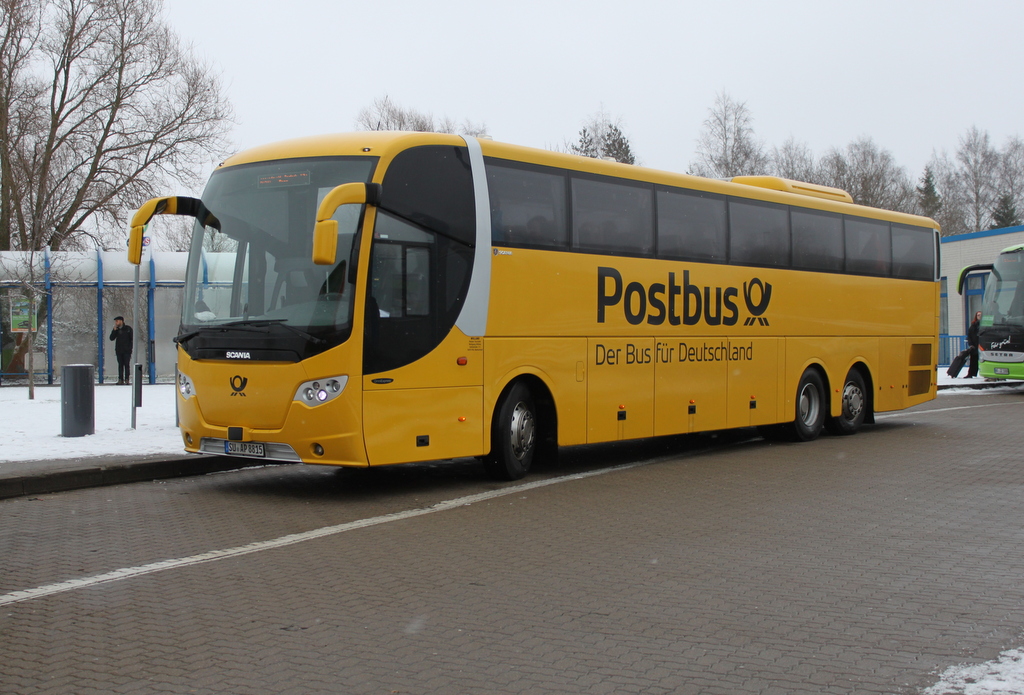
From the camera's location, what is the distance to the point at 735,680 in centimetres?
471

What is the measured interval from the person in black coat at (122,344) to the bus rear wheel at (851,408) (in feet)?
59.8

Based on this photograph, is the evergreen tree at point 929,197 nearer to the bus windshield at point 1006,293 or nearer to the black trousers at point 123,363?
the bus windshield at point 1006,293

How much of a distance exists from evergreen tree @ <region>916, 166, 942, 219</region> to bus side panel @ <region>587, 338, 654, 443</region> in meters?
81.4

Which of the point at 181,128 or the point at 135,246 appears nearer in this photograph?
the point at 135,246

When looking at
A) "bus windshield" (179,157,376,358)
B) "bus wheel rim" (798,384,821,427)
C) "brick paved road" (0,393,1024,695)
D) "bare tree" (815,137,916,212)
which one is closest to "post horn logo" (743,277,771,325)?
"bus wheel rim" (798,384,821,427)

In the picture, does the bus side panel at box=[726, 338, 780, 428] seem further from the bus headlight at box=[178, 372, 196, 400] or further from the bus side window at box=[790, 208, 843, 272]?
the bus headlight at box=[178, 372, 196, 400]

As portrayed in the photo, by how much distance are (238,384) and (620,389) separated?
479 centimetres

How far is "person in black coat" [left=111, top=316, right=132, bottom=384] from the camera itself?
88.2 ft

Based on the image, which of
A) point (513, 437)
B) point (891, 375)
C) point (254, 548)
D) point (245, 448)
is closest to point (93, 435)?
point (245, 448)

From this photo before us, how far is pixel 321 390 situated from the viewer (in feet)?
31.9

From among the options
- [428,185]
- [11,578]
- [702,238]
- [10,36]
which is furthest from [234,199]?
[10,36]

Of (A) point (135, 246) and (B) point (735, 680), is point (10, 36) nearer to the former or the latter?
(A) point (135, 246)

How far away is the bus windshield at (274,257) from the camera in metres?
9.72

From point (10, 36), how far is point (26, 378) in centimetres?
1115
